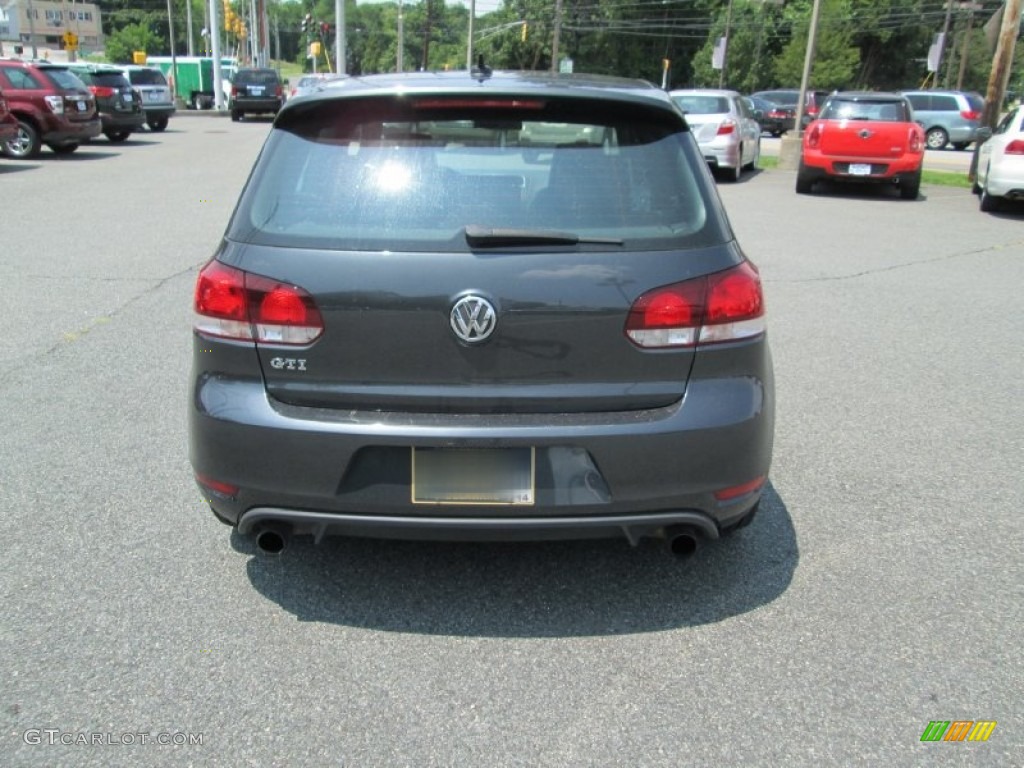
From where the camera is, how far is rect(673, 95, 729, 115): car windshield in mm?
18078

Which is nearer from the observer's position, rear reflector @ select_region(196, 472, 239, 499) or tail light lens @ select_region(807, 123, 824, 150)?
rear reflector @ select_region(196, 472, 239, 499)

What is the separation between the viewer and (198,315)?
3.00 m

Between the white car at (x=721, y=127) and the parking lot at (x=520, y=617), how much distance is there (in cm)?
1244

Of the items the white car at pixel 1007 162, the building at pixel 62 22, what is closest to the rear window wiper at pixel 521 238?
the white car at pixel 1007 162

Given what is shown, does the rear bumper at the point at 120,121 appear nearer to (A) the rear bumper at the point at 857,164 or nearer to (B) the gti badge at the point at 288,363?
(A) the rear bumper at the point at 857,164

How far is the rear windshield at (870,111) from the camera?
1542 cm

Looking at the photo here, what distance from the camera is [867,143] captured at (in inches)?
601

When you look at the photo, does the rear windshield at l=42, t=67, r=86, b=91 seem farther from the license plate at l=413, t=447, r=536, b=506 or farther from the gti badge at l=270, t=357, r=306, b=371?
the license plate at l=413, t=447, r=536, b=506

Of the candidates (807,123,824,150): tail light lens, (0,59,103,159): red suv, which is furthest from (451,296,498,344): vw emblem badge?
(0,59,103,159): red suv

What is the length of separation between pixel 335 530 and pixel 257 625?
437mm

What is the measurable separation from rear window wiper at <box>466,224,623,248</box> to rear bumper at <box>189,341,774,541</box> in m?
0.51

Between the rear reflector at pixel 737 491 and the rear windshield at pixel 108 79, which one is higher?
the rear reflector at pixel 737 491

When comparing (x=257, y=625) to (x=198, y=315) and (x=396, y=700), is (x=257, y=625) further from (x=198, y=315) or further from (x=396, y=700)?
(x=198, y=315)

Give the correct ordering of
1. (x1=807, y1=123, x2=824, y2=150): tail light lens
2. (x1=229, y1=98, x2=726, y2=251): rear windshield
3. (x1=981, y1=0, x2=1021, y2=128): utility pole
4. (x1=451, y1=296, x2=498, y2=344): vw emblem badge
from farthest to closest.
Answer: (x1=981, y1=0, x2=1021, y2=128): utility pole < (x1=807, y1=123, x2=824, y2=150): tail light lens < (x1=229, y1=98, x2=726, y2=251): rear windshield < (x1=451, y1=296, x2=498, y2=344): vw emblem badge
